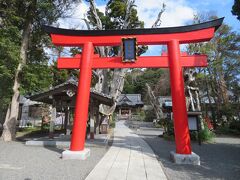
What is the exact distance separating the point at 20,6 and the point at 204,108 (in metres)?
21.7

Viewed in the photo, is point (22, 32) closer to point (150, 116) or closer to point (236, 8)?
point (236, 8)

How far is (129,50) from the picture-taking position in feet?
27.5

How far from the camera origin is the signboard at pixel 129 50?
835 cm

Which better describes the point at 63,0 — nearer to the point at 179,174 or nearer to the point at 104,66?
the point at 104,66

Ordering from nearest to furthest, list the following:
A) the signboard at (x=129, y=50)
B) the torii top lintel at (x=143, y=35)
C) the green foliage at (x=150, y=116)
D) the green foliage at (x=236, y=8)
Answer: the torii top lintel at (x=143, y=35)
the signboard at (x=129, y=50)
the green foliage at (x=236, y=8)
the green foliage at (x=150, y=116)

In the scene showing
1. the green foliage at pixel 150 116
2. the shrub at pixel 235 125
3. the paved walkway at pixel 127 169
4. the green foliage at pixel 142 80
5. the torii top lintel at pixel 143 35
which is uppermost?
the green foliage at pixel 142 80

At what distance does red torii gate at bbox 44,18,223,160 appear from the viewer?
762cm

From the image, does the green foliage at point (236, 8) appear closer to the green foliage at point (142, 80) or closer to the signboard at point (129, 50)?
the signboard at point (129, 50)

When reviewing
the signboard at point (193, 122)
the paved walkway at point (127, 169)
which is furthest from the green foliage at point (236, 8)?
the paved walkway at point (127, 169)

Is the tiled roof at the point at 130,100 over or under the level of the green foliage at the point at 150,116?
over

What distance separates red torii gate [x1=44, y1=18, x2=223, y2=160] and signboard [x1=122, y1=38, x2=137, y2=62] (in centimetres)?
16

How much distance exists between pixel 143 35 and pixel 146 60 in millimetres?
1031

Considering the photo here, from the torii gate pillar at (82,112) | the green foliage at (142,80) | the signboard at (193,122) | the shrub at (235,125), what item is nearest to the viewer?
the torii gate pillar at (82,112)

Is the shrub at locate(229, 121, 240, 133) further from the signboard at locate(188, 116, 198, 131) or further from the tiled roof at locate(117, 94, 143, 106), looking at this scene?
the tiled roof at locate(117, 94, 143, 106)
